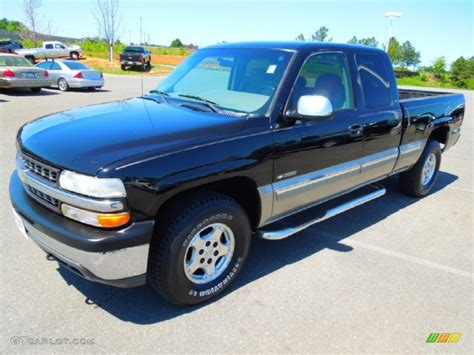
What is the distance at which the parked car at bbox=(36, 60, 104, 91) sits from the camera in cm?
1734

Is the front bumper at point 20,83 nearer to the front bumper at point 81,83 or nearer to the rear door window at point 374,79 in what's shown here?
the front bumper at point 81,83

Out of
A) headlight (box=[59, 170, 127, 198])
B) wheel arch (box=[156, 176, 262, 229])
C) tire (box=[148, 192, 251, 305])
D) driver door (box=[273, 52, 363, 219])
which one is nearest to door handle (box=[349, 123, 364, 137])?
driver door (box=[273, 52, 363, 219])

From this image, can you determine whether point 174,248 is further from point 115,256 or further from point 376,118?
point 376,118

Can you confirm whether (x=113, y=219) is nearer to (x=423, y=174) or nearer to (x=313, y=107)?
(x=313, y=107)

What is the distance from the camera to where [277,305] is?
3.05 meters

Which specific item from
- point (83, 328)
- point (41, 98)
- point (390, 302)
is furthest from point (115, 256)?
point (41, 98)

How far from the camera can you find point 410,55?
3438 inches

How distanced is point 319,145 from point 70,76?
16480 mm

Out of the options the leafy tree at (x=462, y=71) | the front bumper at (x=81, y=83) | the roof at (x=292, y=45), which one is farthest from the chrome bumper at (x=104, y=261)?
the leafy tree at (x=462, y=71)

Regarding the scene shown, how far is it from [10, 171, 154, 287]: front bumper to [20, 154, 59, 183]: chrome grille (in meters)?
0.24

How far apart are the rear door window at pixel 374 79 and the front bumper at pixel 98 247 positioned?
2.78 m

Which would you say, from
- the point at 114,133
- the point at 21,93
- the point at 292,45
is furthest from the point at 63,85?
the point at 114,133

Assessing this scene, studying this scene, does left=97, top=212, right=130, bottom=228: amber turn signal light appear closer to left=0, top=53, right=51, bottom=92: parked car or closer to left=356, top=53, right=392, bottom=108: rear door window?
left=356, top=53, right=392, bottom=108: rear door window

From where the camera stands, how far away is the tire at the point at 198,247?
Result: 2.68 m
